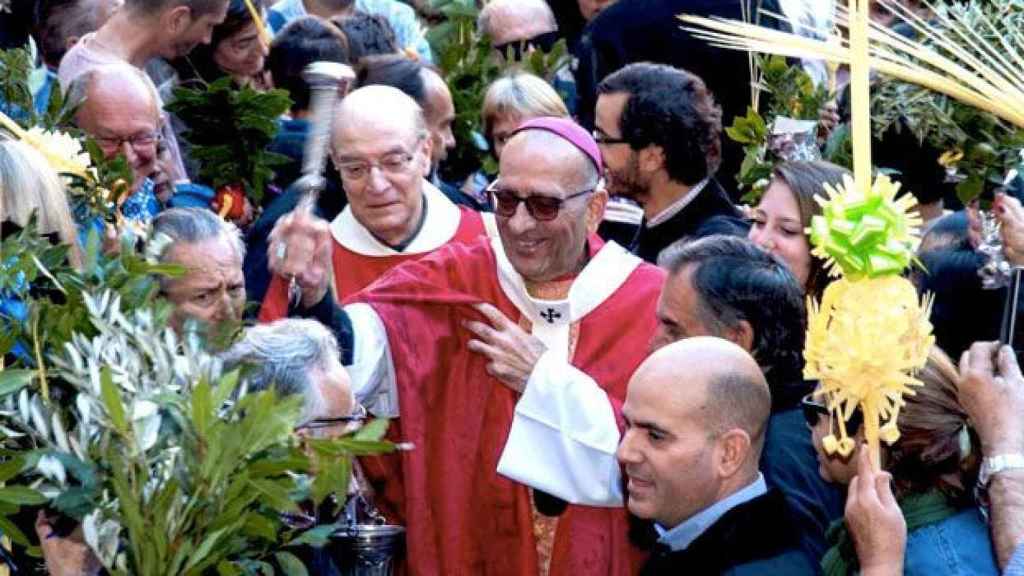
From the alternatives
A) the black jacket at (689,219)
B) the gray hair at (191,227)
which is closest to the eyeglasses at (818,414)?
the gray hair at (191,227)

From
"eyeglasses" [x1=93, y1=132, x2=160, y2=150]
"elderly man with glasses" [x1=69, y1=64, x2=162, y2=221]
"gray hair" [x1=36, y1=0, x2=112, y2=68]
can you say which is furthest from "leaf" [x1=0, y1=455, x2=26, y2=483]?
"gray hair" [x1=36, y1=0, x2=112, y2=68]

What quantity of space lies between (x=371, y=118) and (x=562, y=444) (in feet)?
5.49

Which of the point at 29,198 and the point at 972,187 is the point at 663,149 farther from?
the point at 29,198

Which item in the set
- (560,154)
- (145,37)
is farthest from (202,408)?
(145,37)

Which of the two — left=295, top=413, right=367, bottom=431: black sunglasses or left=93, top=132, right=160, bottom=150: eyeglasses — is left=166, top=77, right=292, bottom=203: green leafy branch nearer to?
left=93, top=132, right=160, bottom=150: eyeglasses

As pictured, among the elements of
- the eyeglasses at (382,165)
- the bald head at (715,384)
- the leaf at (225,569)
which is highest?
the leaf at (225,569)

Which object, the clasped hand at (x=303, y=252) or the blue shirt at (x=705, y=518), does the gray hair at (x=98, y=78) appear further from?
the blue shirt at (x=705, y=518)

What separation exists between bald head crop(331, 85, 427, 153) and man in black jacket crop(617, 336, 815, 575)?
98.4 inches

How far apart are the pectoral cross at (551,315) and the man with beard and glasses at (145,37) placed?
1843 millimetres

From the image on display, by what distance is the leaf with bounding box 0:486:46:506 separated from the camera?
4266mm

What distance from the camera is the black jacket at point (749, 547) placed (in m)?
4.96

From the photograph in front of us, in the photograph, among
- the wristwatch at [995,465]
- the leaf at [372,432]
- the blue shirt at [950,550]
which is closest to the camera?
the leaf at [372,432]

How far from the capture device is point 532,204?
6.56 meters

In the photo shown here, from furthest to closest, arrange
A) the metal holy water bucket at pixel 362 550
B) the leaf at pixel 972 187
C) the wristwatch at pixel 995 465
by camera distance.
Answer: the leaf at pixel 972 187
the metal holy water bucket at pixel 362 550
the wristwatch at pixel 995 465
